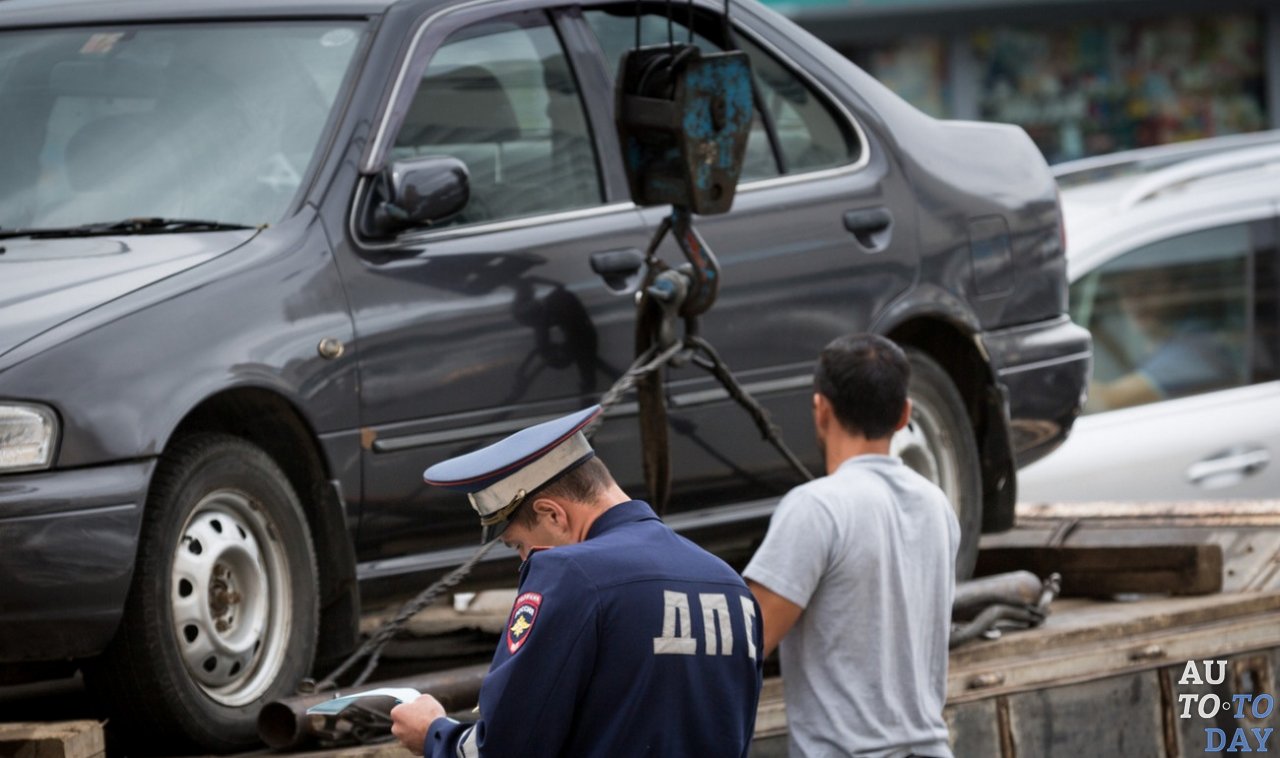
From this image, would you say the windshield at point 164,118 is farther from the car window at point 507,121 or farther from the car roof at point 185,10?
the car window at point 507,121

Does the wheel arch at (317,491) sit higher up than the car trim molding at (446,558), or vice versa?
the wheel arch at (317,491)

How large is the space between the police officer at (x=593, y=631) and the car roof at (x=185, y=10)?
2130 mm

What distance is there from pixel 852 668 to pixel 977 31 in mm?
14463

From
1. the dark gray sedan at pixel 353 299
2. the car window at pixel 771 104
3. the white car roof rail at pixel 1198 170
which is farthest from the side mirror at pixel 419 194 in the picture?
the white car roof rail at pixel 1198 170

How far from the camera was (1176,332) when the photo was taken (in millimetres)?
8531

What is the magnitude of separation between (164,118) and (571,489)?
6.76 feet

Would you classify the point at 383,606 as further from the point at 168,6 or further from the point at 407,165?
the point at 168,6

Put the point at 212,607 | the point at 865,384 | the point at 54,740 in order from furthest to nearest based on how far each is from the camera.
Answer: the point at 865,384 < the point at 212,607 < the point at 54,740

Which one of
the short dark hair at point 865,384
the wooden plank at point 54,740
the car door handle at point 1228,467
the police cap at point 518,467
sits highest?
the police cap at point 518,467

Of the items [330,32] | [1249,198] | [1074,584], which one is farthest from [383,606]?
[1249,198]

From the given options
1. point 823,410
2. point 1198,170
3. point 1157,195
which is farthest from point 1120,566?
point 1198,170

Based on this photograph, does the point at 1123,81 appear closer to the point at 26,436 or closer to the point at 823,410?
the point at 823,410

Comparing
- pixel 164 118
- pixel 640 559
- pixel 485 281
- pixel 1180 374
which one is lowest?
pixel 1180 374
